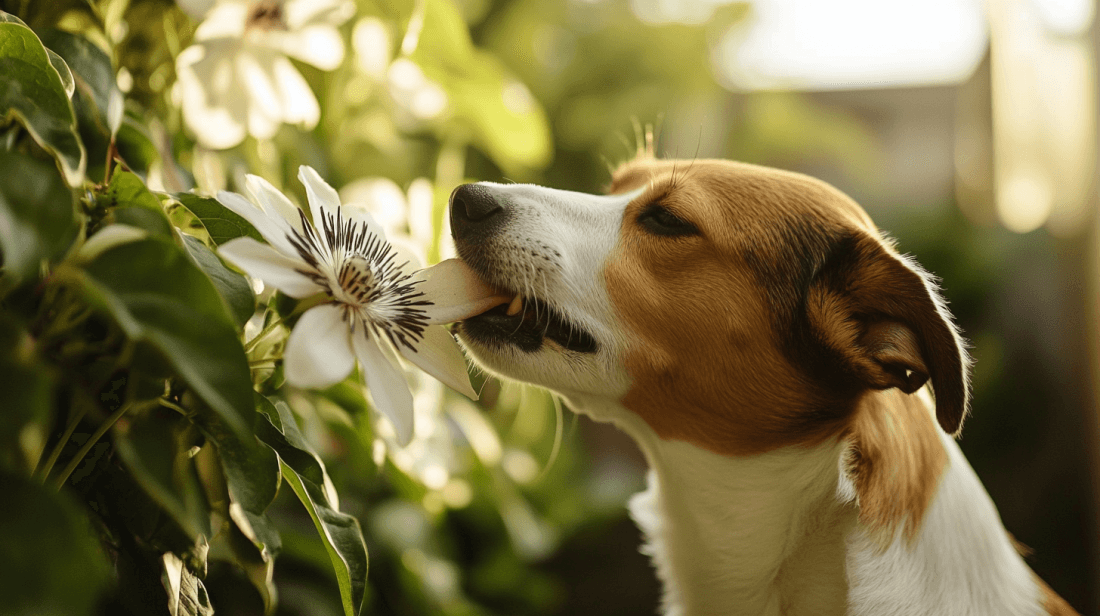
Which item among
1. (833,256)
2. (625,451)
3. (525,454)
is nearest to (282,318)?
(833,256)

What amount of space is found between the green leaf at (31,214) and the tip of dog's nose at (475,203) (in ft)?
1.52

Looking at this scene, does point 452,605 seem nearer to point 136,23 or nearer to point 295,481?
point 295,481

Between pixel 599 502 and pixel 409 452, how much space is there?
1011 millimetres

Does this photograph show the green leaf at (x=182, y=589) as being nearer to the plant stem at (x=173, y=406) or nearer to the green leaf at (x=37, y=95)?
the plant stem at (x=173, y=406)

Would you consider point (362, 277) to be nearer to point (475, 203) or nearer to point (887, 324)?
point (475, 203)

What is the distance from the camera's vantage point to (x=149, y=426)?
424 mm

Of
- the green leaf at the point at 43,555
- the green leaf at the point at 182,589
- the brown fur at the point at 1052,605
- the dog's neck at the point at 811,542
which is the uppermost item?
A: the green leaf at the point at 43,555

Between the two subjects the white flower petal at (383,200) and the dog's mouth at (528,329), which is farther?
the white flower petal at (383,200)

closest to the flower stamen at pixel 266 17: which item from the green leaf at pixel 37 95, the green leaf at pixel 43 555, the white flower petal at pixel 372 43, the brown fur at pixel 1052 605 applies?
the white flower petal at pixel 372 43

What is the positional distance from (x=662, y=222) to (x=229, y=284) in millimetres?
533

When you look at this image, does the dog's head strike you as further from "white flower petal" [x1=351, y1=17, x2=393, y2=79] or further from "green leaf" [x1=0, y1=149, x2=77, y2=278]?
"green leaf" [x1=0, y1=149, x2=77, y2=278]

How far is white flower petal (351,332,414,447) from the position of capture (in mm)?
515

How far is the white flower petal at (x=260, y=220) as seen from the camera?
0.48m

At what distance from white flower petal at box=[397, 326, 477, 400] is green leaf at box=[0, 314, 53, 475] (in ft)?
0.84
